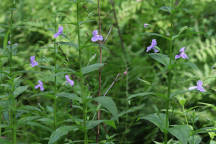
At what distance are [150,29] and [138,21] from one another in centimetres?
28

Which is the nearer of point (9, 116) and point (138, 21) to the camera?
point (9, 116)

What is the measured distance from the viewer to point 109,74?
8.86 ft

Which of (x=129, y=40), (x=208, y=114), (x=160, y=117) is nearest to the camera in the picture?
(x=160, y=117)

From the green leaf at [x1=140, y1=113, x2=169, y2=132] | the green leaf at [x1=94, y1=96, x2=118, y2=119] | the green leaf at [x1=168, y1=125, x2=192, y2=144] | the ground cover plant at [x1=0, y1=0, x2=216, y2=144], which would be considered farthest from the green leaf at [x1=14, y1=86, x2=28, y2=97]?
the green leaf at [x1=168, y1=125, x2=192, y2=144]

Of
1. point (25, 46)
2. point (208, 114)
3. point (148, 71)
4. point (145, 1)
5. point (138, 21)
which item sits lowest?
point (208, 114)

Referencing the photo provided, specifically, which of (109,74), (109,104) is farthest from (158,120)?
(109,74)

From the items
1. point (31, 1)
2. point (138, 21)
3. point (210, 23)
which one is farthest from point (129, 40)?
point (31, 1)

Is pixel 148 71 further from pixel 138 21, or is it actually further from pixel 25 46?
pixel 25 46

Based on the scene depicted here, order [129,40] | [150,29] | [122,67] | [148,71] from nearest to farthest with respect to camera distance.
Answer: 1. [122,67]
2. [148,71]
3. [129,40]
4. [150,29]

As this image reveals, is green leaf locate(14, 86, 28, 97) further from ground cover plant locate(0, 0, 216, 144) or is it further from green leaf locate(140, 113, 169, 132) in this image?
green leaf locate(140, 113, 169, 132)

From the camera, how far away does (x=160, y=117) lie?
1.30m

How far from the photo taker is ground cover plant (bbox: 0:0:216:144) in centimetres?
140

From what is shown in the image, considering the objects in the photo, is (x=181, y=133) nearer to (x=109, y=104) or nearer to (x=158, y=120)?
(x=158, y=120)

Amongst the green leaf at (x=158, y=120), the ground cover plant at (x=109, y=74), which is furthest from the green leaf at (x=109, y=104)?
the green leaf at (x=158, y=120)
